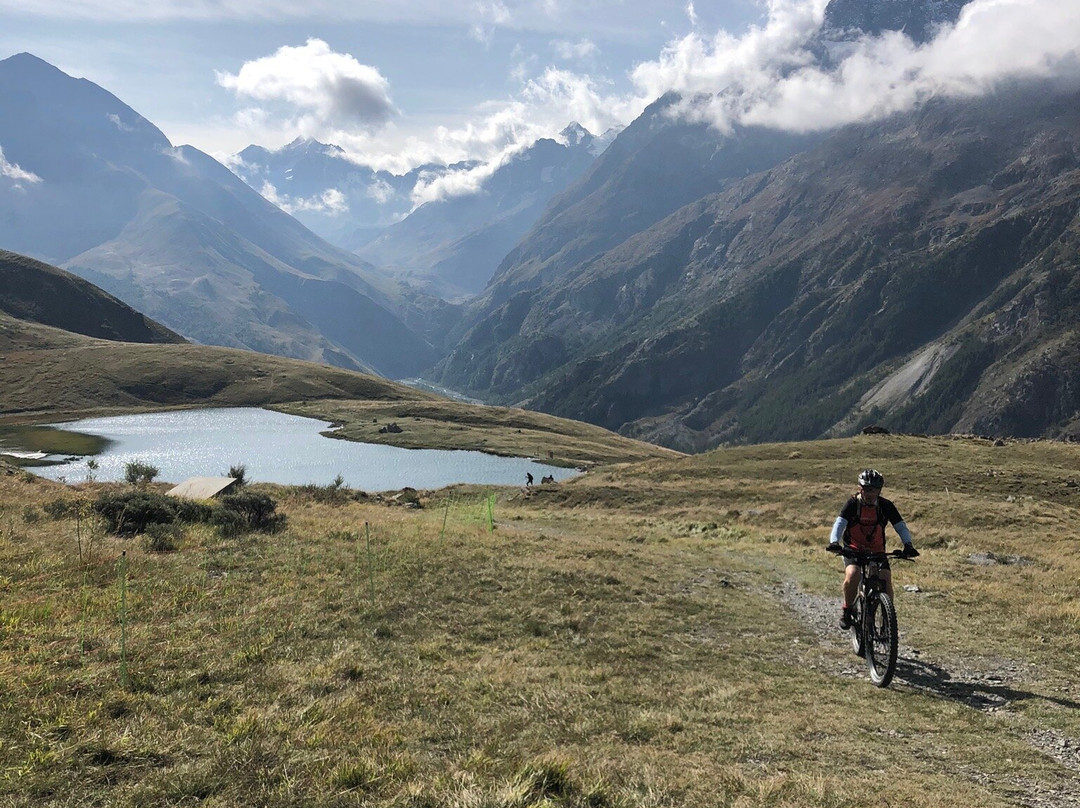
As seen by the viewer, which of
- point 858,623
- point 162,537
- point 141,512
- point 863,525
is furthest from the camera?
point 141,512

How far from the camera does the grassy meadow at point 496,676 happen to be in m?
7.64

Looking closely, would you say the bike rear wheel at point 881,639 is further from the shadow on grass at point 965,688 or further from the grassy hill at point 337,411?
the grassy hill at point 337,411

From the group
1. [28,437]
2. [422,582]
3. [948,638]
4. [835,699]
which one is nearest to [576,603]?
[422,582]

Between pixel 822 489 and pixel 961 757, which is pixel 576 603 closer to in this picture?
pixel 961 757

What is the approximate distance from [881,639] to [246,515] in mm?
23090

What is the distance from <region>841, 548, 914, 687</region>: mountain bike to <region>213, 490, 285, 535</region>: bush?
69.9 ft

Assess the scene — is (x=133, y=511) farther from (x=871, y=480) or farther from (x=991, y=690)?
(x=991, y=690)

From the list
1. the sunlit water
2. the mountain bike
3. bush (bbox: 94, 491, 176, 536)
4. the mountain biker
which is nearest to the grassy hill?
the sunlit water

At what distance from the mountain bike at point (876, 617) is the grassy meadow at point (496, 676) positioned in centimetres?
47

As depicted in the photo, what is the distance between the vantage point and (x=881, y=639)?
13.0 metres

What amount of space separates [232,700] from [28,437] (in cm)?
14951

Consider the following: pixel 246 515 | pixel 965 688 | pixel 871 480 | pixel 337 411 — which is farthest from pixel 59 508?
pixel 337 411

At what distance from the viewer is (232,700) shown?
32.1 feet

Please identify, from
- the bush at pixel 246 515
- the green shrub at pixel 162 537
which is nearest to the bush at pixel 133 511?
the green shrub at pixel 162 537
